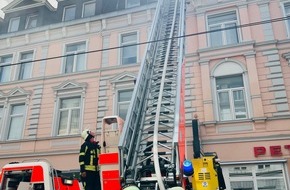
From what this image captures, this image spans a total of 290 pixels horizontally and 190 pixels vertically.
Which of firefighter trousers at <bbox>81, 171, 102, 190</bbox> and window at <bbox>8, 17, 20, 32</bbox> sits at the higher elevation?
window at <bbox>8, 17, 20, 32</bbox>

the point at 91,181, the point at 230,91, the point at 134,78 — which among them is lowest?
the point at 91,181

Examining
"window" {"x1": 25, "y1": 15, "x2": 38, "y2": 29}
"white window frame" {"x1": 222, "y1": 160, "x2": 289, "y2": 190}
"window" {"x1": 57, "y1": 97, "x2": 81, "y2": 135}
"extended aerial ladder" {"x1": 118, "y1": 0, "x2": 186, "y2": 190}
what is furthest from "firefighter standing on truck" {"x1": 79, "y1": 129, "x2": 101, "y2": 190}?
"window" {"x1": 25, "y1": 15, "x2": 38, "y2": 29}

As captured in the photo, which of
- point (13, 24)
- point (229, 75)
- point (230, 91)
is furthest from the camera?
point (13, 24)

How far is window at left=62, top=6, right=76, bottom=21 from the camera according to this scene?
48.4ft

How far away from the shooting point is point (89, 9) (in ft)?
48.1

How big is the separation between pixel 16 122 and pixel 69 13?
629 cm

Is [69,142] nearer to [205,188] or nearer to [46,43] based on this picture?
[46,43]

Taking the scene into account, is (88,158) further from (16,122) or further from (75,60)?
(16,122)

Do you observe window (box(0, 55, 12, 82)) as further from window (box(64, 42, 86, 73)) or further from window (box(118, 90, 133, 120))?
window (box(118, 90, 133, 120))

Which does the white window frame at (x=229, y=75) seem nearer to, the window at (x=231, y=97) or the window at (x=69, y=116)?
the window at (x=231, y=97)

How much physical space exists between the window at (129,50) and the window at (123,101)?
4.87ft

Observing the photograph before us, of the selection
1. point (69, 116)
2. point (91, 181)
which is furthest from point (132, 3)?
point (91, 181)

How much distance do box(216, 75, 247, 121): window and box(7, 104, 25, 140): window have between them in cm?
885

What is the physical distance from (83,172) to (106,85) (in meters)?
6.81
